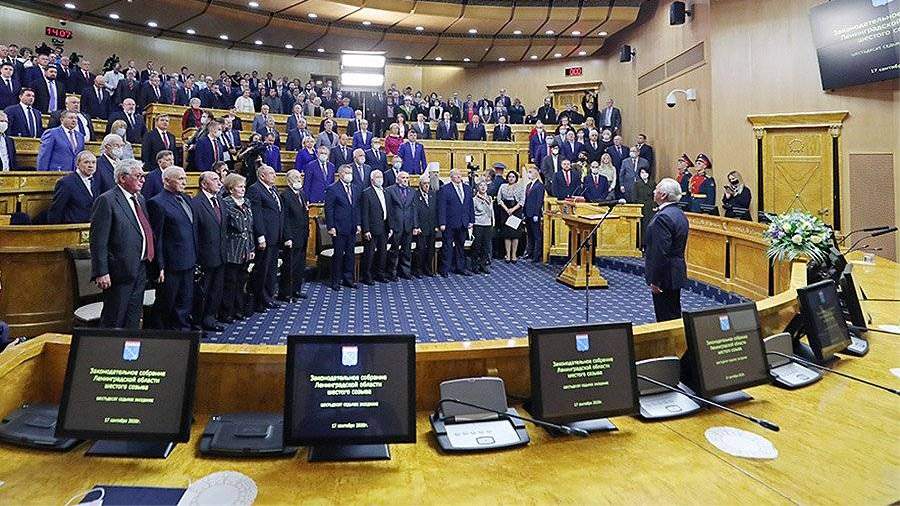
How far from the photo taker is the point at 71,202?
458 centimetres

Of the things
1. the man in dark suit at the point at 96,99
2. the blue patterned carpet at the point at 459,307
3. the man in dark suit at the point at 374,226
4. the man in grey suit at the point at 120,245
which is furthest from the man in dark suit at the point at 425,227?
the man in dark suit at the point at 96,99

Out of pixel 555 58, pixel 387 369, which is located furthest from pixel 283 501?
pixel 555 58

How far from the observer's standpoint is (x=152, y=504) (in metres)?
1.19

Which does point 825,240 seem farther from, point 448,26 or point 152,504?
point 448,26

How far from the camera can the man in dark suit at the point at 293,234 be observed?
5.98 metres

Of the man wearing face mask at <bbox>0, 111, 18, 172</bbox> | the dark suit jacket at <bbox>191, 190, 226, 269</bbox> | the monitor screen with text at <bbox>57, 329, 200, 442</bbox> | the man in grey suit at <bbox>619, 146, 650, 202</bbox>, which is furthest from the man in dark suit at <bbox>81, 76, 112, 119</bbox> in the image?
the monitor screen with text at <bbox>57, 329, 200, 442</bbox>

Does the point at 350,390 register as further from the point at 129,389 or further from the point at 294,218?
the point at 294,218

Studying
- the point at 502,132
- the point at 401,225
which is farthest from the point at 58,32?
the point at 401,225

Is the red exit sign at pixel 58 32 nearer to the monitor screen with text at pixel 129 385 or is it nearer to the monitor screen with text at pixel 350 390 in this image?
the monitor screen with text at pixel 129 385

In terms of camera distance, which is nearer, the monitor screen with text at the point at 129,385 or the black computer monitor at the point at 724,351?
the monitor screen with text at the point at 129,385

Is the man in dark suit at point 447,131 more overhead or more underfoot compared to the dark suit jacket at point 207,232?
more overhead

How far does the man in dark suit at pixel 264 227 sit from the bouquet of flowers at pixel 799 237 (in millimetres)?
4212

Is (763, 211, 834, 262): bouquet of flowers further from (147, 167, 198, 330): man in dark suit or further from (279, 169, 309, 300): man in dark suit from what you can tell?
(279, 169, 309, 300): man in dark suit

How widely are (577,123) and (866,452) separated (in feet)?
42.2
